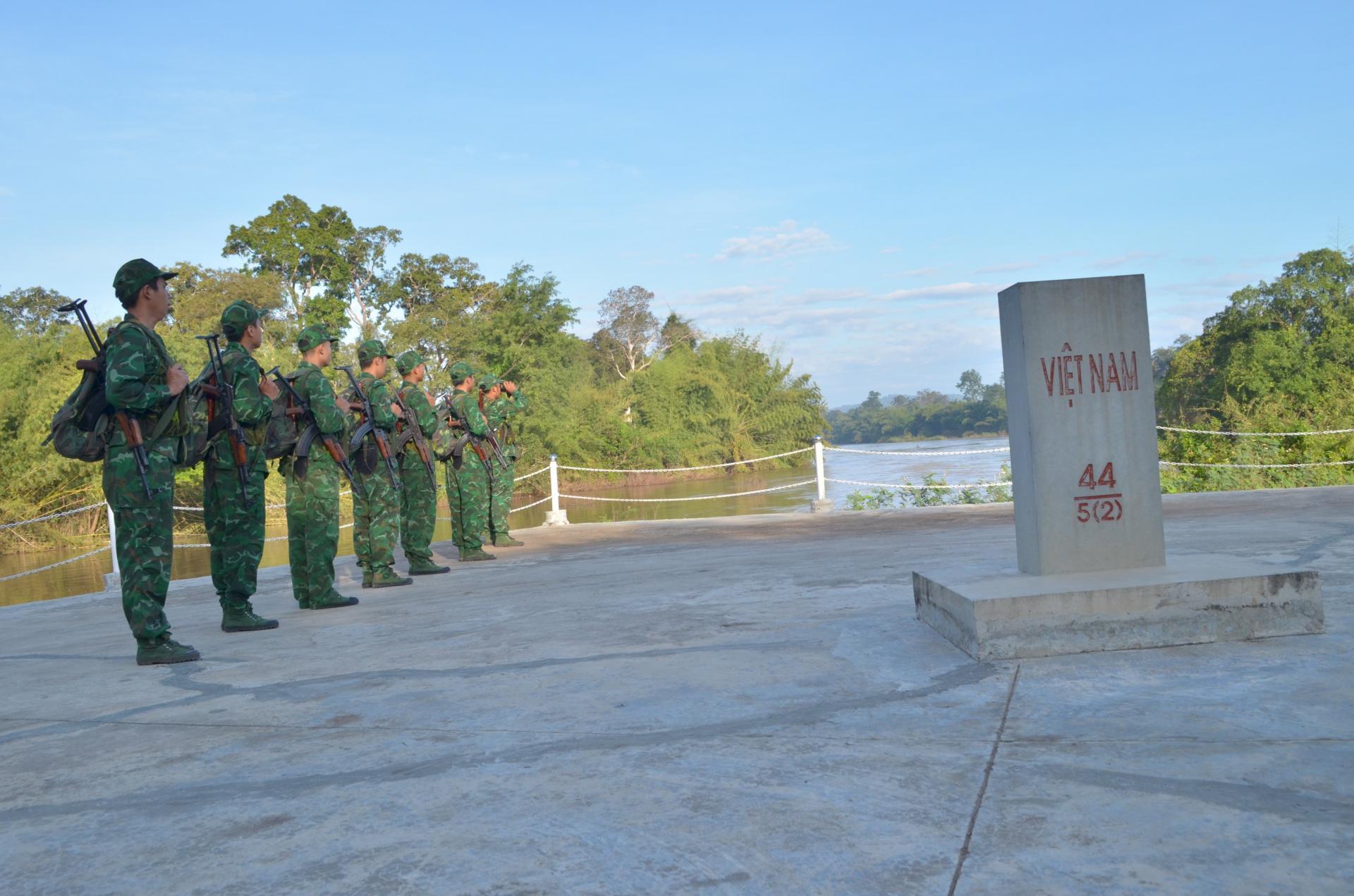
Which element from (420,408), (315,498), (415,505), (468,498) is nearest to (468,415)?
(468,498)

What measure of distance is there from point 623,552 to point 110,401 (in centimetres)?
554

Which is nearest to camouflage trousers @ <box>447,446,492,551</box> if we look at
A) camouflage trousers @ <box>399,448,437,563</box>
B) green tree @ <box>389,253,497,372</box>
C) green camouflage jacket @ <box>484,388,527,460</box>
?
green camouflage jacket @ <box>484,388,527,460</box>

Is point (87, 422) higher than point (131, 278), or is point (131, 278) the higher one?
point (131, 278)

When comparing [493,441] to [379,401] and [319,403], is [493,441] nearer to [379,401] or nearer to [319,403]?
[379,401]

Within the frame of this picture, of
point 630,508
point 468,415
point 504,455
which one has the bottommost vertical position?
point 630,508

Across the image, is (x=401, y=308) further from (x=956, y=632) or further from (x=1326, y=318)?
(x=956, y=632)

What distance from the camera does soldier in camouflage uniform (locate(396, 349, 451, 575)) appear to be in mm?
8719

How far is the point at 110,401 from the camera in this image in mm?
4922

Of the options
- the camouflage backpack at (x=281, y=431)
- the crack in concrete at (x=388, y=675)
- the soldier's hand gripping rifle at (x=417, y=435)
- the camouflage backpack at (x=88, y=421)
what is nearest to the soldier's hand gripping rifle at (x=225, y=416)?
the camouflage backpack at (x=281, y=431)

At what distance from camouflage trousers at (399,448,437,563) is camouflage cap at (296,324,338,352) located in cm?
158

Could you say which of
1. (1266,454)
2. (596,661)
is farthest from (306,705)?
(1266,454)

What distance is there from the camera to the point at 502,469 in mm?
10719

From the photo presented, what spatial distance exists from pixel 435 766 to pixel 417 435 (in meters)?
5.80

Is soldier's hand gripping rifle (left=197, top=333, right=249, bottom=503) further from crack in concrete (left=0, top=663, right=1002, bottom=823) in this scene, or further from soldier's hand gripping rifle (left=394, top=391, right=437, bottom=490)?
crack in concrete (left=0, top=663, right=1002, bottom=823)
